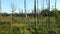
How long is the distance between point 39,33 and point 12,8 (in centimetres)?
456

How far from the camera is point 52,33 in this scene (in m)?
5.93

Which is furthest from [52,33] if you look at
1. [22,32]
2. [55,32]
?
[22,32]

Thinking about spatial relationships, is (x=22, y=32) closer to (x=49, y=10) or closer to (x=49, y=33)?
(x=49, y=33)

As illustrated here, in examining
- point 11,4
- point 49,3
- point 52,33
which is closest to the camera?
point 52,33

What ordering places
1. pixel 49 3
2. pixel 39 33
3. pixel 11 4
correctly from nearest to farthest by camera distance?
pixel 39 33 < pixel 49 3 < pixel 11 4

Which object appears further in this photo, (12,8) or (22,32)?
(12,8)

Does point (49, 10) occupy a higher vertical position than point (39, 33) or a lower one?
higher

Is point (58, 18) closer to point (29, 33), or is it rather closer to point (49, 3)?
point (49, 3)

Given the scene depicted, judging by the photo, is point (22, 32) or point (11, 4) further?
point (11, 4)

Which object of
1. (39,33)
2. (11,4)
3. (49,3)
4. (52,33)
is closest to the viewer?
(39,33)

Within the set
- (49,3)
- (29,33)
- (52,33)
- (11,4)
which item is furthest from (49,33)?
(11,4)

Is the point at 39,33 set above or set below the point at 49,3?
below

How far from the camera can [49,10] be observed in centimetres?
720

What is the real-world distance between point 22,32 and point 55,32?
116cm
